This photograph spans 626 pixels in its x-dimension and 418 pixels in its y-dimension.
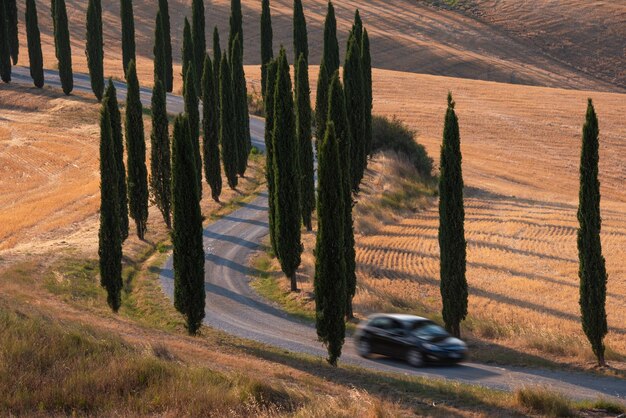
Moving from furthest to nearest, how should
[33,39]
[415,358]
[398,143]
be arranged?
[33,39] < [398,143] < [415,358]

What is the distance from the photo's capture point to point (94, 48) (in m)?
70.9

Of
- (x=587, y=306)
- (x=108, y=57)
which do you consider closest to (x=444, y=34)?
(x=108, y=57)

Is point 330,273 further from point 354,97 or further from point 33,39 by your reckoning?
point 33,39

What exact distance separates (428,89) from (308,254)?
60.2 m

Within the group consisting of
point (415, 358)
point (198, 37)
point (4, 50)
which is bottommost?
point (415, 358)

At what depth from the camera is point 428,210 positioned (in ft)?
189

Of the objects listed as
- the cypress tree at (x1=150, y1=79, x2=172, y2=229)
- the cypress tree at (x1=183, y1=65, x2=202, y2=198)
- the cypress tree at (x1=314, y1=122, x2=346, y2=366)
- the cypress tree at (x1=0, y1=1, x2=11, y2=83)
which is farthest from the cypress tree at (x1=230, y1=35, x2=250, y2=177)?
the cypress tree at (x1=314, y1=122, x2=346, y2=366)

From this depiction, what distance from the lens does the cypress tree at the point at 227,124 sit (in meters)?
54.1

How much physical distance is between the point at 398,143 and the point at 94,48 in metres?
24.2

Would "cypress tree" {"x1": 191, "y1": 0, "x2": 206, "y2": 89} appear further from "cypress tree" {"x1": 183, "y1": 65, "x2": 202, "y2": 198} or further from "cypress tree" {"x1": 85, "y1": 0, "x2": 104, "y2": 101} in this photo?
"cypress tree" {"x1": 183, "y1": 65, "x2": 202, "y2": 198}

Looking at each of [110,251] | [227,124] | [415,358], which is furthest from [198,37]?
[415,358]

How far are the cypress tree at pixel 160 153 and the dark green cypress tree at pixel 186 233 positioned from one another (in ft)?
47.0

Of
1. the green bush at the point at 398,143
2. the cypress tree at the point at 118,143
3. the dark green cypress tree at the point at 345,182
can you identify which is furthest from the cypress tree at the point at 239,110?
the dark green cypress tree at the point at 345,182

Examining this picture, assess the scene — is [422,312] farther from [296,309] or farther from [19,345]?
[19,345]
